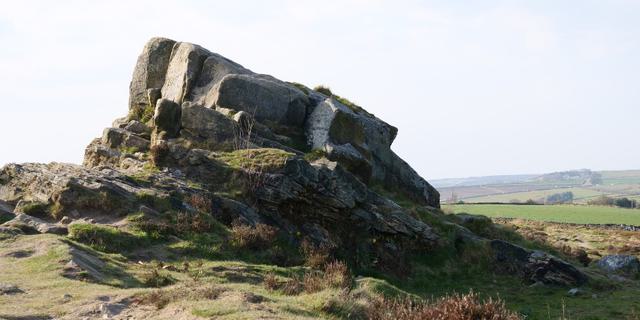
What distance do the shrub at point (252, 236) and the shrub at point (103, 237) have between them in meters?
4.02

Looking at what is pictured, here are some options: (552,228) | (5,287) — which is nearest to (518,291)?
(5,287)

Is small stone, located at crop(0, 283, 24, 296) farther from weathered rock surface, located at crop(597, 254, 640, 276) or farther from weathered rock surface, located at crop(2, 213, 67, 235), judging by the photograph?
weathered rock surface, located at crop(597, 254, 640, 276)

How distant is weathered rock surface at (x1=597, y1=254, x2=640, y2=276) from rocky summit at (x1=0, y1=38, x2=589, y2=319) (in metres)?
6.94

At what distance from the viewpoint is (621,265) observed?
35.9 m

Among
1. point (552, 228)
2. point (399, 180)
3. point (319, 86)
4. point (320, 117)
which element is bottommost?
point (552, 228)

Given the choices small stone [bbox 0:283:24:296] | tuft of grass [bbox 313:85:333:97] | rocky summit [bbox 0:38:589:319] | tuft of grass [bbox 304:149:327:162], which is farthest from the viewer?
tuft of grass [bbox 313:85:333:97]

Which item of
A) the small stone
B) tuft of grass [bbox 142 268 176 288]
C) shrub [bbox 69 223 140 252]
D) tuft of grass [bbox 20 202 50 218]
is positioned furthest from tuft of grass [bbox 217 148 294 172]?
the small stone

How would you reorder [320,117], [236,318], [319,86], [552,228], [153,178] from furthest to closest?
[552,228]
[319,86]
[320,117]
[153,178]
[236,318]

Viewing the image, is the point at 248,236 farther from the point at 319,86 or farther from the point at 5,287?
the point at 319,86

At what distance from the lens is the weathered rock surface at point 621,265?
35438 millimetres

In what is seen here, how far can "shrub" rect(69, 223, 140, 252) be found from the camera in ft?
67.6

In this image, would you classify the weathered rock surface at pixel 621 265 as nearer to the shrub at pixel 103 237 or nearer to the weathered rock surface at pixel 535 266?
the weathered rock surface at pixel 535 266

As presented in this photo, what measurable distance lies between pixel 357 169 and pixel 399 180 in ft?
23.5

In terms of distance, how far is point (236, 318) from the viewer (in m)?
11.6
